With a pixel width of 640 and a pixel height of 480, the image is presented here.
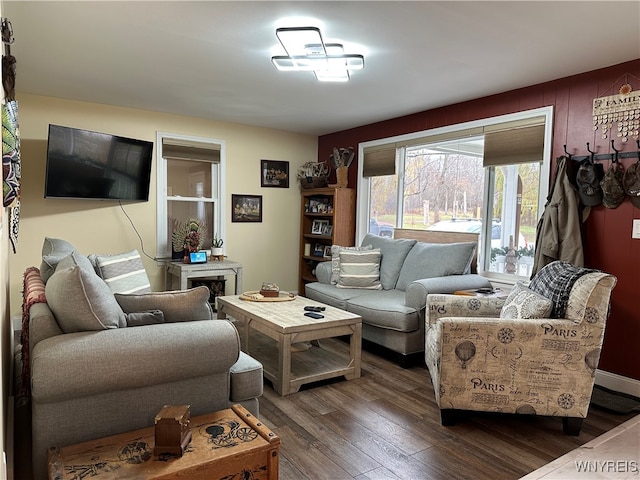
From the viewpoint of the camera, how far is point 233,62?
3.17 meters

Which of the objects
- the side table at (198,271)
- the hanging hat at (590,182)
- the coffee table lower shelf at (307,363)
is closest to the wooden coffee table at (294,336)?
the coffee table lower shelf at (307,363)

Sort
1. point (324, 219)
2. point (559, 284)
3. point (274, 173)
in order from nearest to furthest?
point (559, 284) < point (274, 173) < point (324, 219)

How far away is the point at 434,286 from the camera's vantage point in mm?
3508

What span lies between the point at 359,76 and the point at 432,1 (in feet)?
4.14

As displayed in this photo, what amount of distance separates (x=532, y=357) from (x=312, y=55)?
2.24m

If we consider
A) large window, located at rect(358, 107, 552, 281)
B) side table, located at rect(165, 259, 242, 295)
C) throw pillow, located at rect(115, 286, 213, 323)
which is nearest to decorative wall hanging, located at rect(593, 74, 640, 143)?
large window, located at rect(358, 107, 552, 281)

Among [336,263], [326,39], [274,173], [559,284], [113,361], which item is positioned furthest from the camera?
[274,173]

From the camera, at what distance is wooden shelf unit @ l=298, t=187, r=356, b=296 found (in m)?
5.50

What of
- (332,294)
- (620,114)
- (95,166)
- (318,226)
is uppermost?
(620,114)

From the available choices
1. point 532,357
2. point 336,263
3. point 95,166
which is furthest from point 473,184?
point 95,166

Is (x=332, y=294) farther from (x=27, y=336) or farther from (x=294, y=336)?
(x=27, y=336)

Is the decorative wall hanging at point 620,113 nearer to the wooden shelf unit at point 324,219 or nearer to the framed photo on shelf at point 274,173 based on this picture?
the wooden shelf unit at point 324,219

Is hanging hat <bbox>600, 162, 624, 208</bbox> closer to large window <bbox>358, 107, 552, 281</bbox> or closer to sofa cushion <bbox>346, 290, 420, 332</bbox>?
large window <bbox>358, 107, 552, 281</bbox>

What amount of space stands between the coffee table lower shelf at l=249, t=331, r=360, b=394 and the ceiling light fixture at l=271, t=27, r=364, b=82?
2128 millimetres
